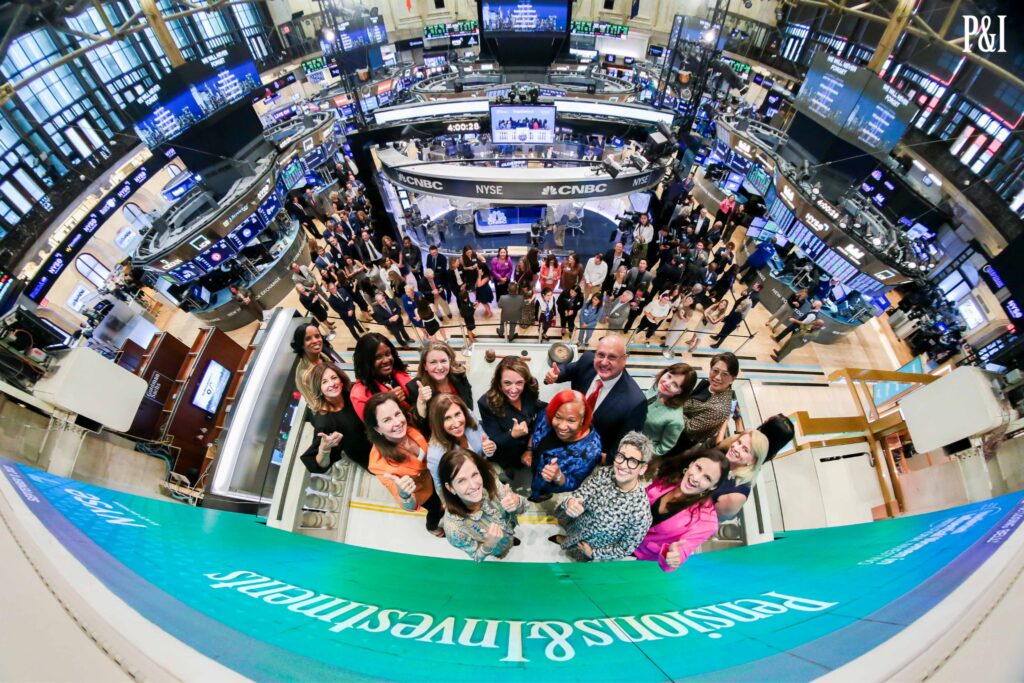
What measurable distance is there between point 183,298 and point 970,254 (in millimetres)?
20887

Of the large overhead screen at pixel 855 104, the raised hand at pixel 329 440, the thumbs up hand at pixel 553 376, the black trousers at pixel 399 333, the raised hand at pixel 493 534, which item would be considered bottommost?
the raised hand at pixel 493 534

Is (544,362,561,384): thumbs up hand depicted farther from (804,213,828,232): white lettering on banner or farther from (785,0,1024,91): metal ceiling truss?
(785,0,1024,91): metal ceiling truss

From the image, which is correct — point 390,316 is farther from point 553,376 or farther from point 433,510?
point 433,510

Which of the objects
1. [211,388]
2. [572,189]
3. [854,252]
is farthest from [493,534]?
[854,252]

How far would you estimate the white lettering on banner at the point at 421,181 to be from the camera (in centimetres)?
802

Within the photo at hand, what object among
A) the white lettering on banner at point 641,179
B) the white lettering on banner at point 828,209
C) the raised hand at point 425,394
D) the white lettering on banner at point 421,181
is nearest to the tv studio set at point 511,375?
the raised hand at point 425,394

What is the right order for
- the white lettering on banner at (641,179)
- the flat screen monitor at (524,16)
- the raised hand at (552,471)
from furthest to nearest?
the flat screen monitor at (524,16)
the white lettering on banner at (641,179)
the raised hand at (552,471)

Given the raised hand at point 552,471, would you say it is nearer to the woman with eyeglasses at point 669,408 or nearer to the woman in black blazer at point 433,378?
the woman with eyeglasses at point 669,408

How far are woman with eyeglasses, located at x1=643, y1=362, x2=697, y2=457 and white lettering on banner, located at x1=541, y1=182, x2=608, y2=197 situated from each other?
6.31m

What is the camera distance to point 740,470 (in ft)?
7.99

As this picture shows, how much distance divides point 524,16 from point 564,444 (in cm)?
1506

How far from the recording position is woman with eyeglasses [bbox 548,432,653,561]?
1971 mm

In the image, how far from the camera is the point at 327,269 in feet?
24.5

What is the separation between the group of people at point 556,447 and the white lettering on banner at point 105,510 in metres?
1.11
